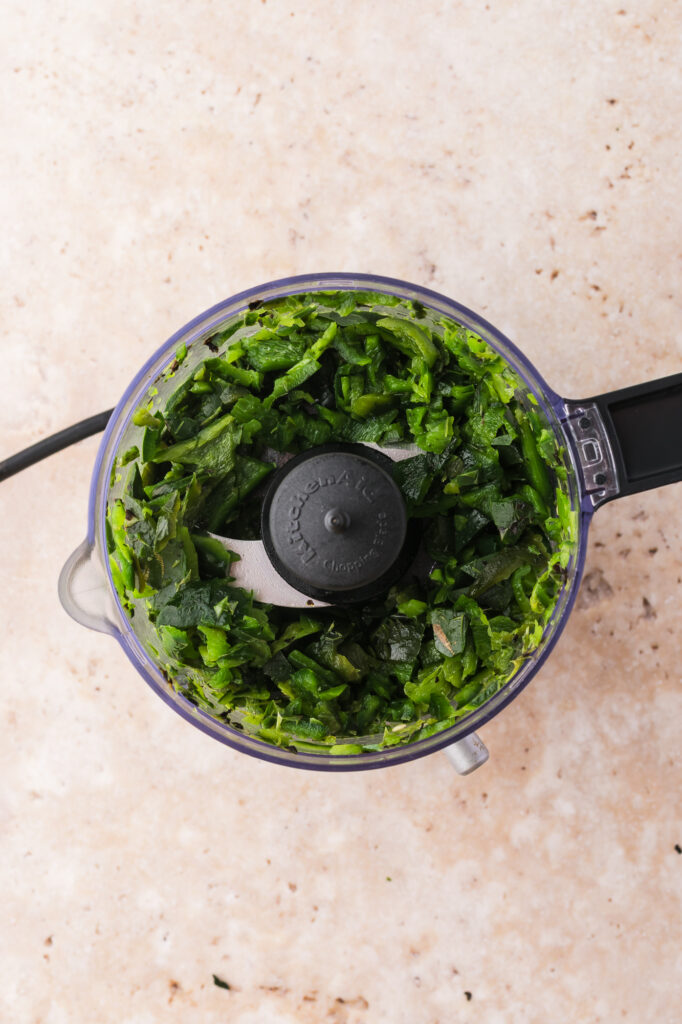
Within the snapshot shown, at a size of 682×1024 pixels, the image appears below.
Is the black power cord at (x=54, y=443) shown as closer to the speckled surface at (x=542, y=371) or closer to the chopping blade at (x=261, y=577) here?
the speckled surface at (x=542, y=371)

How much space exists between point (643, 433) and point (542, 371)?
320 millimetres

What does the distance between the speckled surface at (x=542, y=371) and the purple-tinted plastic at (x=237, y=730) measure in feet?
0.65

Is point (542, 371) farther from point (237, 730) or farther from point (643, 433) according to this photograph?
point (237, 730)

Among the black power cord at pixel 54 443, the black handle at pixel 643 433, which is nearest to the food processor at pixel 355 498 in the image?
the black handle at pixel 643 433

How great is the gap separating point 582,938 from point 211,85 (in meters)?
1.27

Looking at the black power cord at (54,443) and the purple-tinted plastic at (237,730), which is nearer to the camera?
the purple-tinted plastic at (237,730)

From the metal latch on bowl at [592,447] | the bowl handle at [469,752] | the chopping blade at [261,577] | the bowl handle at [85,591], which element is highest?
the metal latch on bowl at [592,447]

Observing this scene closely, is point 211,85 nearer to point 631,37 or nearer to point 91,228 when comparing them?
point 91,228

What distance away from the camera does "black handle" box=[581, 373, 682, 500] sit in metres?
0.89

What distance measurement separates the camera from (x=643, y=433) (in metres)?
0.90

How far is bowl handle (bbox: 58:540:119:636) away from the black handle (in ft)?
1.97

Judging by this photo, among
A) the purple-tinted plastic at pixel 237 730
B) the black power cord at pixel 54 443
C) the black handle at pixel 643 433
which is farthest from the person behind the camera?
the black power cord at pixel 54 443

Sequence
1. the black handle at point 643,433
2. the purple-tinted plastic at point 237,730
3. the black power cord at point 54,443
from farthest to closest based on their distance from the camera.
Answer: the black power cord at point 54,443 → the purple-tinted plastic at point 237,730 → the black handle at point 643,433

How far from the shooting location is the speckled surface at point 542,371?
121 centimetres
